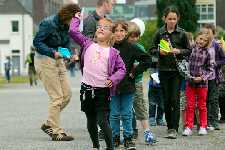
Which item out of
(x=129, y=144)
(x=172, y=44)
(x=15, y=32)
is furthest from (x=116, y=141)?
(x=15, y=32)

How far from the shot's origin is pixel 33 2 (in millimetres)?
115938

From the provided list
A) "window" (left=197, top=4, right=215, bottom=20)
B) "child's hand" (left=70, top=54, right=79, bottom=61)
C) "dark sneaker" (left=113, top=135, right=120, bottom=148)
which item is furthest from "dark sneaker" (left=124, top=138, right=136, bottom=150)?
"window" (left=197, top=4, right=215, bottom=20)

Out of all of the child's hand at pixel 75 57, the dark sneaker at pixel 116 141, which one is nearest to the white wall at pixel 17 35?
the child's hand at pixel 75 57

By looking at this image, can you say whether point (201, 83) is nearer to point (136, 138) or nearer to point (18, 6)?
point (136, 138)

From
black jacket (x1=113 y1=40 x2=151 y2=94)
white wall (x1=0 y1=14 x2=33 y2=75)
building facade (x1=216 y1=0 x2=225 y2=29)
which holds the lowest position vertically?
black jacket (x1=113 y1=40 x2=151 y2=94)

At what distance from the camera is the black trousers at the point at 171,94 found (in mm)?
10680

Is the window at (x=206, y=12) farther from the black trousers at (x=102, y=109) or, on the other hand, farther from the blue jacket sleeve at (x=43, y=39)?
the black trousers at (x=102, y=109)

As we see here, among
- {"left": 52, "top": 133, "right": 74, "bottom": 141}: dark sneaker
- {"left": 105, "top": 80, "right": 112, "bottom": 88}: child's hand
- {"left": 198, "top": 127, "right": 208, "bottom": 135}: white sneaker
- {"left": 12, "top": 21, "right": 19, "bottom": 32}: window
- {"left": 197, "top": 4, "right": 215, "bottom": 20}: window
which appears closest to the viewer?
{"left": 105, "top": 80, "right": 112, "bottom": 88}: child's hand

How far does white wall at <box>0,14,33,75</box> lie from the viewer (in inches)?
3268

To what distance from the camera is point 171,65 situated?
10688 millimetres

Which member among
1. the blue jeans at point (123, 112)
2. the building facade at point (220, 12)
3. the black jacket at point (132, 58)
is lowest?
the blue jeans at point (123, 112)

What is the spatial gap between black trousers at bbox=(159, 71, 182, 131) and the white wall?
72.4 metres

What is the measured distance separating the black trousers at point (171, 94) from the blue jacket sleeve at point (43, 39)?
1726 mm

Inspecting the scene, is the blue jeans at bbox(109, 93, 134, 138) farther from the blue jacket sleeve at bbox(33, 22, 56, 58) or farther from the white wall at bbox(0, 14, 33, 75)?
the white wall at bbox(0, 14, 33, 75)
